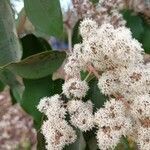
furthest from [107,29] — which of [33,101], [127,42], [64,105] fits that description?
[33,101]

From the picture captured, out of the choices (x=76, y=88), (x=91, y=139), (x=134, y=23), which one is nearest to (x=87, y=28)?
(x=76, y=88)

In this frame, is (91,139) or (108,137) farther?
(91,139)

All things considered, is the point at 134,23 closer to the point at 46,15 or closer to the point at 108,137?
the point at 46,15

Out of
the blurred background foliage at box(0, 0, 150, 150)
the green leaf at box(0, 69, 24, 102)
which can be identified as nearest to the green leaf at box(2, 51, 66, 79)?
the blurred background foliage at box(0, 0, 150, 150)

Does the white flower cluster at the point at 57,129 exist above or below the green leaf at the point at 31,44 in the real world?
above

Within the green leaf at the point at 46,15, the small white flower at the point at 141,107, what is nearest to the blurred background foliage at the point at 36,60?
the green leaf at the point at 46,15

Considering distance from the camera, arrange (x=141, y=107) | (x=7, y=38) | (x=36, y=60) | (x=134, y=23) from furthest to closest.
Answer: (x=134, y=23)
(x=7, y=38)
(x=36, y=60)
(x=141, y=107)

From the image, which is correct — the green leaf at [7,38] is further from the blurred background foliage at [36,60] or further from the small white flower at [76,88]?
the small white flower at [76,88]
